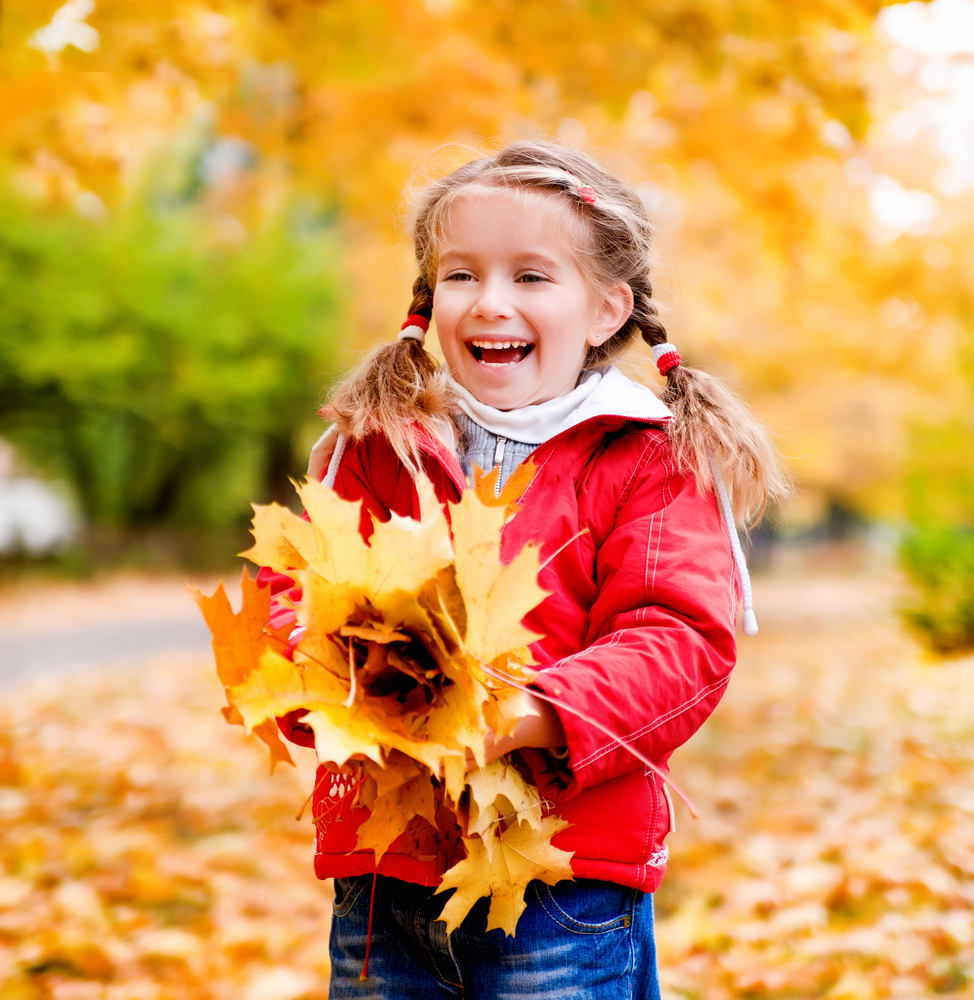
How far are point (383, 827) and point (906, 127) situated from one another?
6.97 meters

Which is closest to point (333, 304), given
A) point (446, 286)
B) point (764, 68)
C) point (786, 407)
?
point (786, 407)

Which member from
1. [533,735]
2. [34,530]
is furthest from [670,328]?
[34,530]

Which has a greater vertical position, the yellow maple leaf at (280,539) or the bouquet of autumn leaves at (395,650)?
the yellow maple leaf at (280,539)

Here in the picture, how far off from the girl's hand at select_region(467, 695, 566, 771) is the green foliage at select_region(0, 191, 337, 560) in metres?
10.8

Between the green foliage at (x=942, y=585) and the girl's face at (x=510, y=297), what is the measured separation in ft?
21.5

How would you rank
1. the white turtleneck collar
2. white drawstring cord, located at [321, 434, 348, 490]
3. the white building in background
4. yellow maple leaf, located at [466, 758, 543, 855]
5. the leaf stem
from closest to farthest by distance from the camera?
the leaf stem → yellow maple leaf, located at [466, 758, 543, 855] → the white turtleneck collar → white drawstring cord, located at [321, 434, 348, 490] → the white building in background

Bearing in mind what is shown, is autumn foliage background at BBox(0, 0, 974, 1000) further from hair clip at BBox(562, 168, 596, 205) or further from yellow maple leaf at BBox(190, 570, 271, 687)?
yellow maple leaf at BBox(190, 570, 271, 687)

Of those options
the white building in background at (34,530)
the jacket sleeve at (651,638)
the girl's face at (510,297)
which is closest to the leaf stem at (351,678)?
the jacket sleeve at (651,638)

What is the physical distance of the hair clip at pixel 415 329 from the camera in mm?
1663

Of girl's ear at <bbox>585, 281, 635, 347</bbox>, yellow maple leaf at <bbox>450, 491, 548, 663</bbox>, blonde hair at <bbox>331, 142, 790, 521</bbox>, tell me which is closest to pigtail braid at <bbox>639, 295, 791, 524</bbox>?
blonde hair at <bbox>331, 142, 790, 521</bbox>

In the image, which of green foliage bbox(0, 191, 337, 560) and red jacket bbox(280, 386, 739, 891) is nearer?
red jacket bbox(280, 386, 739, 891)

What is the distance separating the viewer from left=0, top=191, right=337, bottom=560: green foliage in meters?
11.7

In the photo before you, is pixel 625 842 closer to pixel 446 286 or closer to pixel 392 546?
pixel 392 546

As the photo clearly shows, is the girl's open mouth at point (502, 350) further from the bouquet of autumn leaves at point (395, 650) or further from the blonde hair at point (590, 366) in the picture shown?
the bouquet of autumn leaves at point (395, 650)
